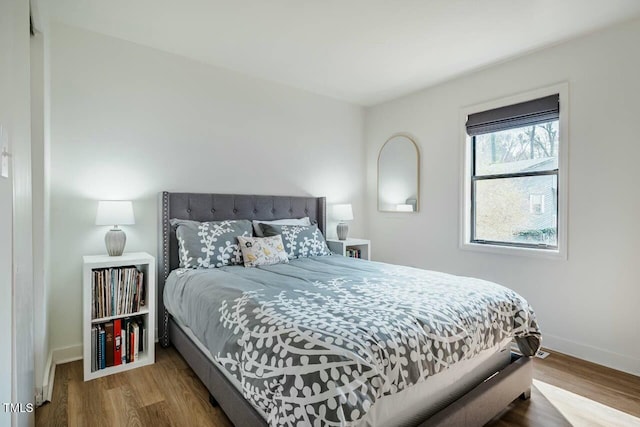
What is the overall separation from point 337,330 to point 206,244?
166 centimetres

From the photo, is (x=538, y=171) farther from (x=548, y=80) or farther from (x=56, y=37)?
(x=56, y=37)

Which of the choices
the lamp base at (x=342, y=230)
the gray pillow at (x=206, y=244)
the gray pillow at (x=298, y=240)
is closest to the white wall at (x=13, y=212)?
the gray pillow at (x=206, y=244)

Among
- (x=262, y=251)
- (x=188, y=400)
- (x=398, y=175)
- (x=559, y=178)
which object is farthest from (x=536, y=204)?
(x=188, y=400)

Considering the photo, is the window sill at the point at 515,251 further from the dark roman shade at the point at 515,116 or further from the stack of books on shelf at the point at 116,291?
the stack of books on shelf at the point at 116,291

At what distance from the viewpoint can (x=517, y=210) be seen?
3105 mm

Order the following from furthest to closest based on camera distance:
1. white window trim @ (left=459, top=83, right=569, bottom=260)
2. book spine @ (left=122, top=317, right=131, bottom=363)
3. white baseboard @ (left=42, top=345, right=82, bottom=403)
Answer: white window trim @ (left=459, top=83, right=569, bottom=260)
book spine @ (left=122, top=317, right=131, bottom=363)
white baseboard @ (left=42, top=345, right=82, bottom=403)

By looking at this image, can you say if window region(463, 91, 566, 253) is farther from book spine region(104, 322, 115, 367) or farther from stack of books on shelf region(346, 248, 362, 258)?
book spine region(104, 322, 115, 367)

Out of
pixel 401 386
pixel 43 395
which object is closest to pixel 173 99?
pixel 43 395

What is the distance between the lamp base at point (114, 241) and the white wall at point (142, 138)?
243 mm

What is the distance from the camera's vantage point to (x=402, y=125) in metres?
3.99

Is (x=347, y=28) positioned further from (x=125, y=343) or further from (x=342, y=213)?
(x=125, y=343)

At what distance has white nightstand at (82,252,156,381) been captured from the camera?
2.19 m

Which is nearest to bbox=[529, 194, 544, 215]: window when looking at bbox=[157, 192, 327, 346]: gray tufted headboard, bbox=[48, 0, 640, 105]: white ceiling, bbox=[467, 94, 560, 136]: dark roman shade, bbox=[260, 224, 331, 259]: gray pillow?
bbox=[467, 94, 560, 136]: dark roman shade

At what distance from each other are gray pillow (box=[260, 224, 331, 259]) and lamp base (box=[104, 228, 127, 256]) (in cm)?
115
